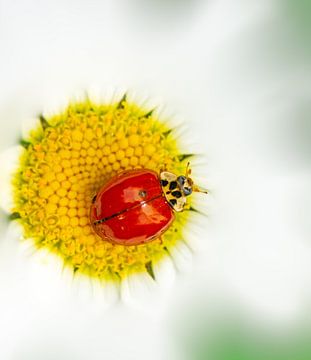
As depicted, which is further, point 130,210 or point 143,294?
point 143,294

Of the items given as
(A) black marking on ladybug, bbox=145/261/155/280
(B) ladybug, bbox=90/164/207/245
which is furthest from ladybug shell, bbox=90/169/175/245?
(A) black marking on ladybug, bbox=145/261/155/280

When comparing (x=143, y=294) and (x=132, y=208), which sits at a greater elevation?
(x=132, y=208)

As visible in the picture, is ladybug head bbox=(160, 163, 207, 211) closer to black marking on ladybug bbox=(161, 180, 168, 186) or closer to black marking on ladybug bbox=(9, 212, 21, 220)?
black marking on ladybug bbox=(161, 180, 168, 186)

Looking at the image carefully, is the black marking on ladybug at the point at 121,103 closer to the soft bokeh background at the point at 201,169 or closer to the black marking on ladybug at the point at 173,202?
the soft bokeh background at the point at 201,169

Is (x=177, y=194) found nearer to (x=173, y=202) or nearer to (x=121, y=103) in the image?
(x=173, y=202)

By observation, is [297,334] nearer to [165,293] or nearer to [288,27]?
[165,293]

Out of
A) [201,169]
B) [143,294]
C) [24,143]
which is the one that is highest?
[24,143]

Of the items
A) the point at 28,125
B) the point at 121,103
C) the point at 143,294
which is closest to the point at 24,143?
the point at 28,125
